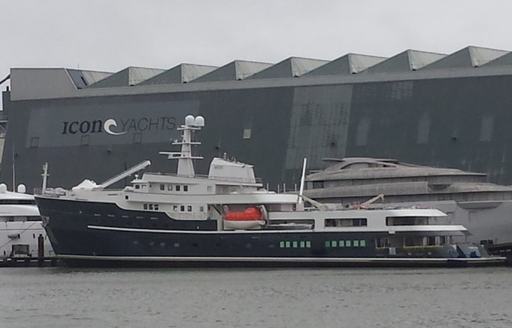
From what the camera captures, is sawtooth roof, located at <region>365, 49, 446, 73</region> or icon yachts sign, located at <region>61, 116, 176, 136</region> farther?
icon yachts sign, located at <region>61, 116, 176, 136</region>

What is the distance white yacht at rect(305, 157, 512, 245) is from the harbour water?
10172 mm

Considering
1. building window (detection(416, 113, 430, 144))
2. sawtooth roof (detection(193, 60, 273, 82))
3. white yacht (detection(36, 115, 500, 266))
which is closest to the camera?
white yacht (detection(36, 115, 500, 266))

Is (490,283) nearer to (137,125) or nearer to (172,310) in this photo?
(172,310)

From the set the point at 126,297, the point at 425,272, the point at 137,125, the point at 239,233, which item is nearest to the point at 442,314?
the point at 126,297

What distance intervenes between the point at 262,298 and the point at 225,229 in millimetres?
19578

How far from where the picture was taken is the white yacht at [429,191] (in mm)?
79062

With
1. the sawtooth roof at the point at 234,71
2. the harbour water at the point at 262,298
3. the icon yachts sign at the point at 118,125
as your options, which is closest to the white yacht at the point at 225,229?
the harbour water at the point at 262,298

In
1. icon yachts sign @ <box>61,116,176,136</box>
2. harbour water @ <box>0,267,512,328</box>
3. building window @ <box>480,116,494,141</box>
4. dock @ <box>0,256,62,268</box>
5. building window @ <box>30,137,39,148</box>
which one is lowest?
harbour water @ <box>0,267,512,328</box>

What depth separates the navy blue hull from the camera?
70938 mm

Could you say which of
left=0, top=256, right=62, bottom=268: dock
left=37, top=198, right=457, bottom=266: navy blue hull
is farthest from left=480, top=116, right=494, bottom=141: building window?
left=0, top=256, right=62, bottom=268: dock

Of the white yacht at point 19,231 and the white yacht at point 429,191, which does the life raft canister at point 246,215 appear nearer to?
the white yacht at point 429,191

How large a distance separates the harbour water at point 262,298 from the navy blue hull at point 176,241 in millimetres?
1889

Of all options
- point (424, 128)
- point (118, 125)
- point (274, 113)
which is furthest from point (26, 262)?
point (424, 128)

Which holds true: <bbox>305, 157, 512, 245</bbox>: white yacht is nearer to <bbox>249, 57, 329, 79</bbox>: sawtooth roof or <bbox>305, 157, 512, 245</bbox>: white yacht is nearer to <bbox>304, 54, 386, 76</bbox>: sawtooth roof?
<bbox>304, 54, 386, 76</bbox>: sawtooth roof
